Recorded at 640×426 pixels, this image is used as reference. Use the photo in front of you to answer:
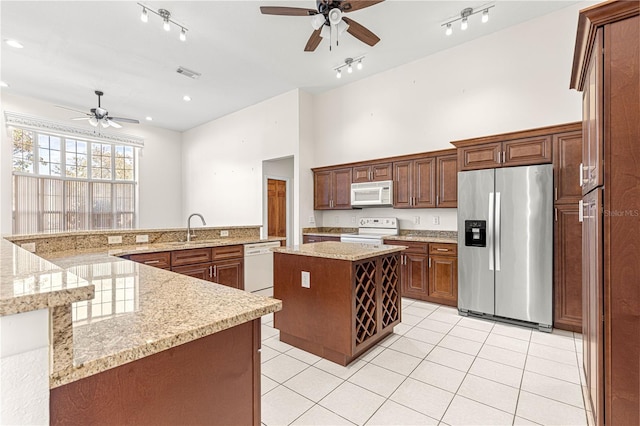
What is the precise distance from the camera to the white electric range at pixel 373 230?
175 inches

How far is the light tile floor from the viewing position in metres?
1.75

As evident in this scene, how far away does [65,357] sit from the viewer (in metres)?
0.66

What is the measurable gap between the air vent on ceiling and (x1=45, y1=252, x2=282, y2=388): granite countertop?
13.7 ft

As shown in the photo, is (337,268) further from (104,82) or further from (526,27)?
(104,82)

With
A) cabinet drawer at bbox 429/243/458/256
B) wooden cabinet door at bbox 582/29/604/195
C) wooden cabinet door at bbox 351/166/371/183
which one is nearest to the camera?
wooden cabinet door at bbox 582/29/604/195

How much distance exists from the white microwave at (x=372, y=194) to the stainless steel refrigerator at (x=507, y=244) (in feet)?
3.88

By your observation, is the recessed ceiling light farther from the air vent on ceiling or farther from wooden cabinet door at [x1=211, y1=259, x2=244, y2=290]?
wooden cabinet door at [x1=211, y1=259, x2=244, y2=290]

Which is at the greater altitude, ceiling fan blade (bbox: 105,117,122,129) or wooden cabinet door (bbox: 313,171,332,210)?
ceiling fan blade (bbox: 105,117,122,129)

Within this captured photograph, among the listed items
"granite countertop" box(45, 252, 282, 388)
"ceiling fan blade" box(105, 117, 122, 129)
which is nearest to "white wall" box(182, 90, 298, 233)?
"ceiling fan blade" box(105, 117, 122, 129)

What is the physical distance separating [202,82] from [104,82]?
164cm

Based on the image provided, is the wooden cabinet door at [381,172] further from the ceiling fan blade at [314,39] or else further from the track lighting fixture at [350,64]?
the ceiling fan blade at [314,39]

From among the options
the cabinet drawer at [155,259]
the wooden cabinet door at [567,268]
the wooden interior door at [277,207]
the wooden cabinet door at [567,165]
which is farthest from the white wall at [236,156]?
the wooden cabinet door at [567,268]

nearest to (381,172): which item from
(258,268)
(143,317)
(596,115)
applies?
(258,268)

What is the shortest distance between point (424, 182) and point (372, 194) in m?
0.82
